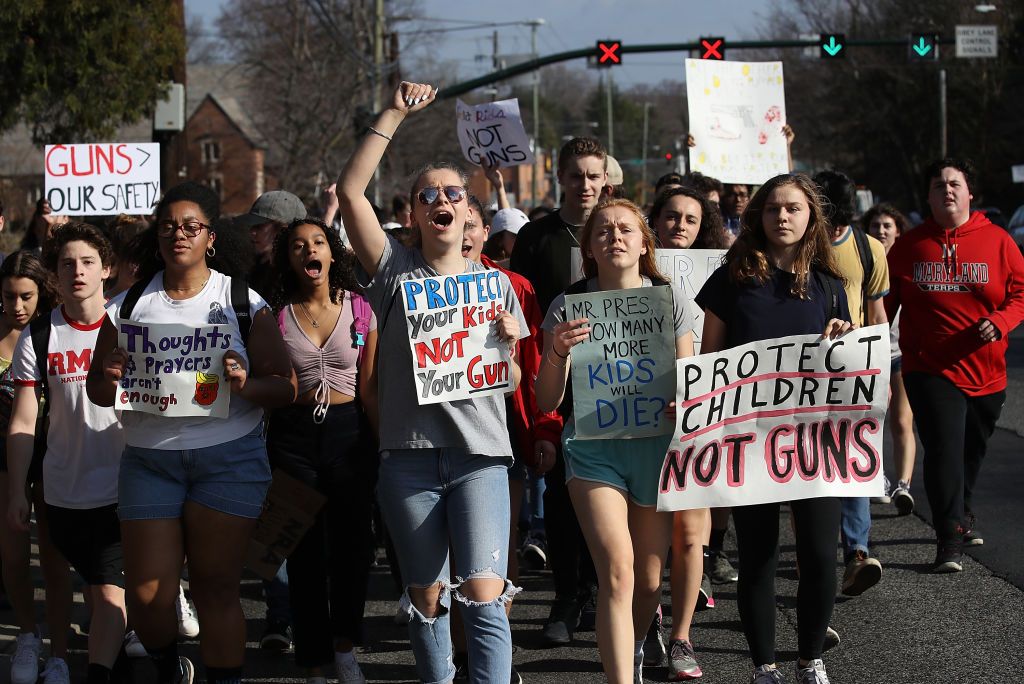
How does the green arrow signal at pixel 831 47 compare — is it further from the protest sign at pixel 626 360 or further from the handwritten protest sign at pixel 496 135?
the protest sign at pixel 626 360

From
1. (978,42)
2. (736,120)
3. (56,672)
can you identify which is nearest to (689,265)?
(56,672)

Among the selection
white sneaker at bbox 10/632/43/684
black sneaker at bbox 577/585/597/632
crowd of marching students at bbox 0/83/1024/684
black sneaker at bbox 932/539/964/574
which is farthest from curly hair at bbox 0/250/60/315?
black sneaker at bbox 932/539/964/574

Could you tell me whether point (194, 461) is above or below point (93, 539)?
above

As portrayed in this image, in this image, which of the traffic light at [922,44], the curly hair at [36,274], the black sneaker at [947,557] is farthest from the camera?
the traffic light at [922,44]

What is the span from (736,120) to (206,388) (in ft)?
22.6

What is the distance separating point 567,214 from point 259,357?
1.97 meters

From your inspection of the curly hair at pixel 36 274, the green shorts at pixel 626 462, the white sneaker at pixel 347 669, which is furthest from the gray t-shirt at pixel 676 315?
the curly hair at pixel 36 274

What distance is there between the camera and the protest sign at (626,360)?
4992 millimetres

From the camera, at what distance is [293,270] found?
19.5 feet

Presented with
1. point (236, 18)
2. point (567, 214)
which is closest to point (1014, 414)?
point (567, 214)

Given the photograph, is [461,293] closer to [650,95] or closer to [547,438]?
[547,438]

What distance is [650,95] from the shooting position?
136 meters

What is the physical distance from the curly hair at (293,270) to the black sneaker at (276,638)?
5.29 feet

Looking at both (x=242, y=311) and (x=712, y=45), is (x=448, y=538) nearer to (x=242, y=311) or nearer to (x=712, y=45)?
(x=242, y=311)
